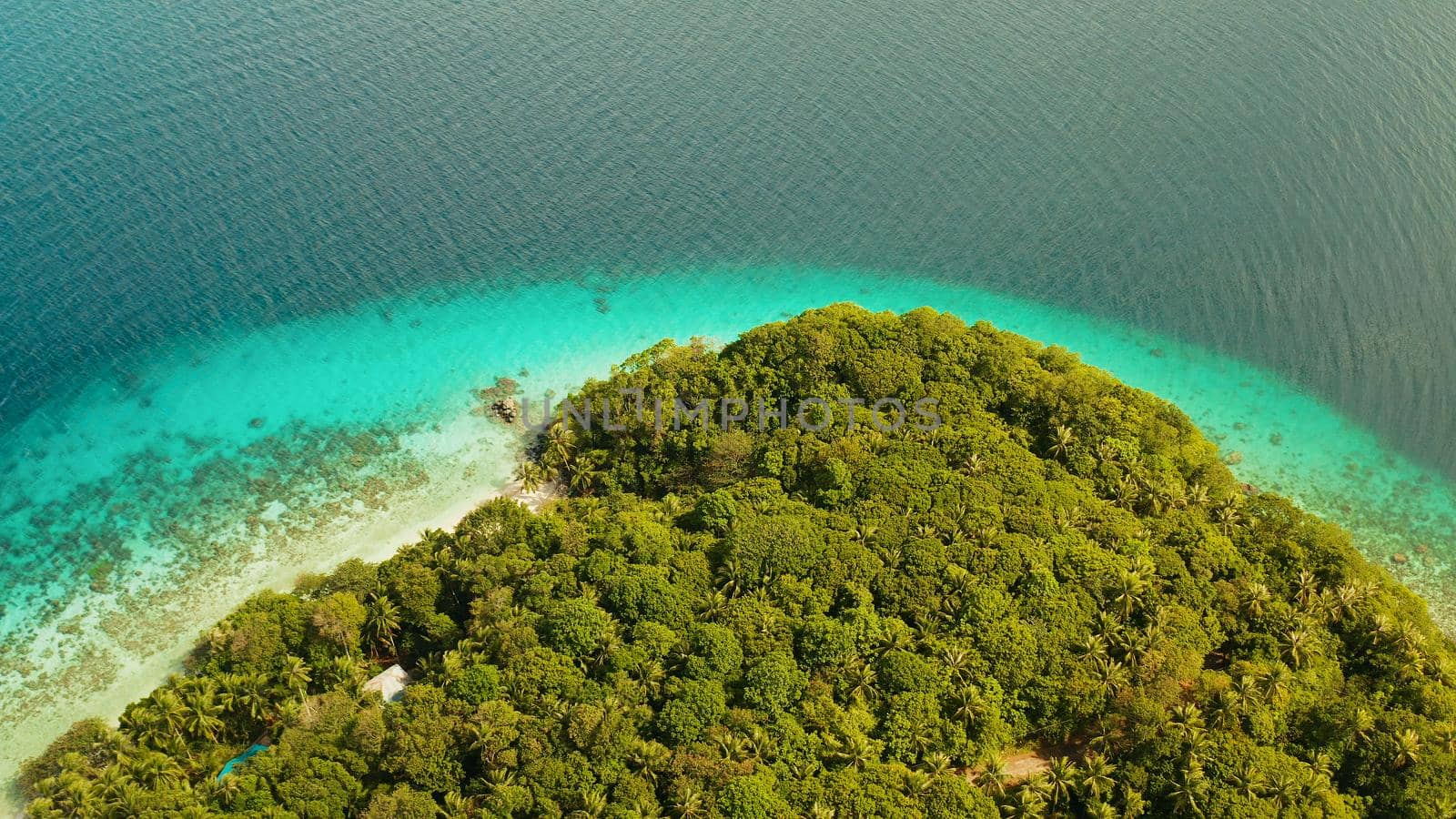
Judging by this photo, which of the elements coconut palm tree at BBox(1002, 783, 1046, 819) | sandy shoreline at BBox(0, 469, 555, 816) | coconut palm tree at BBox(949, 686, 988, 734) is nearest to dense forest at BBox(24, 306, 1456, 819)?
coconut palm tree at BBox(949, 686, 988, 734)

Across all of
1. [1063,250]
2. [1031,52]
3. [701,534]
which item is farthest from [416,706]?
[1031,52]

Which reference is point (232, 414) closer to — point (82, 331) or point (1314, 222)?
point (82, 331)

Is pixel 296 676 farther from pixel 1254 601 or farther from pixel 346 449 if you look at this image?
pixel 1254 601

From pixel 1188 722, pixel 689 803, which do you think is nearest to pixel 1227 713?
pixel 1188 722

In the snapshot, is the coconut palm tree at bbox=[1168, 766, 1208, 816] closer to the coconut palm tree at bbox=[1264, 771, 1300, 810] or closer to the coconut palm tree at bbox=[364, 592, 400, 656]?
the coconut palm tree at bbox=[1264, 771, 1300, 810]

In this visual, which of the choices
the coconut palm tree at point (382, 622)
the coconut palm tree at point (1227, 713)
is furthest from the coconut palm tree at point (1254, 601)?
the coconut palm tree at point (382, 622)

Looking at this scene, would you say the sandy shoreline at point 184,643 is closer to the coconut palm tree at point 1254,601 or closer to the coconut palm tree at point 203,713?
the coconut palm tree at point 203,713
